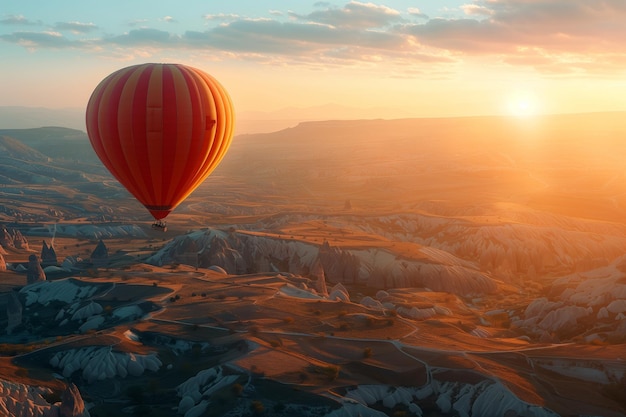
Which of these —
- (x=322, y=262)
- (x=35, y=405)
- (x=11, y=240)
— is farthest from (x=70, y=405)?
(x=11, y=240)

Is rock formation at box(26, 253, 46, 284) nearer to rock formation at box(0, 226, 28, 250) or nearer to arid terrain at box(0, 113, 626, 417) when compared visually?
arid terrain at box(0, 113, 626, 417)

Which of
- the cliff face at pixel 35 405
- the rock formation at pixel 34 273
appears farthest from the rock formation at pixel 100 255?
the cliff face at pixel 35 405

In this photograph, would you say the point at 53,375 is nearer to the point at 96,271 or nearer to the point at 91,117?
the point at 91,117

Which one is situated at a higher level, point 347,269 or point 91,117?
point 91,117

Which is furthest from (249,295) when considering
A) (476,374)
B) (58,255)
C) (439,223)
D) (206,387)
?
(439,223)

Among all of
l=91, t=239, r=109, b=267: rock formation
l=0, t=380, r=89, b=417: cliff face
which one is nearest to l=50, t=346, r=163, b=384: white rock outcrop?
l=0, t=380, r=89, b=417: cliff face

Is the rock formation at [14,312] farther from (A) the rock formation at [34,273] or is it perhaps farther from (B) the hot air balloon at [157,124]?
(B) the hot air balloon at [157,124]

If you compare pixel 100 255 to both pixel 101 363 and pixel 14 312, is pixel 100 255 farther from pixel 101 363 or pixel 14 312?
pixel 101 363
